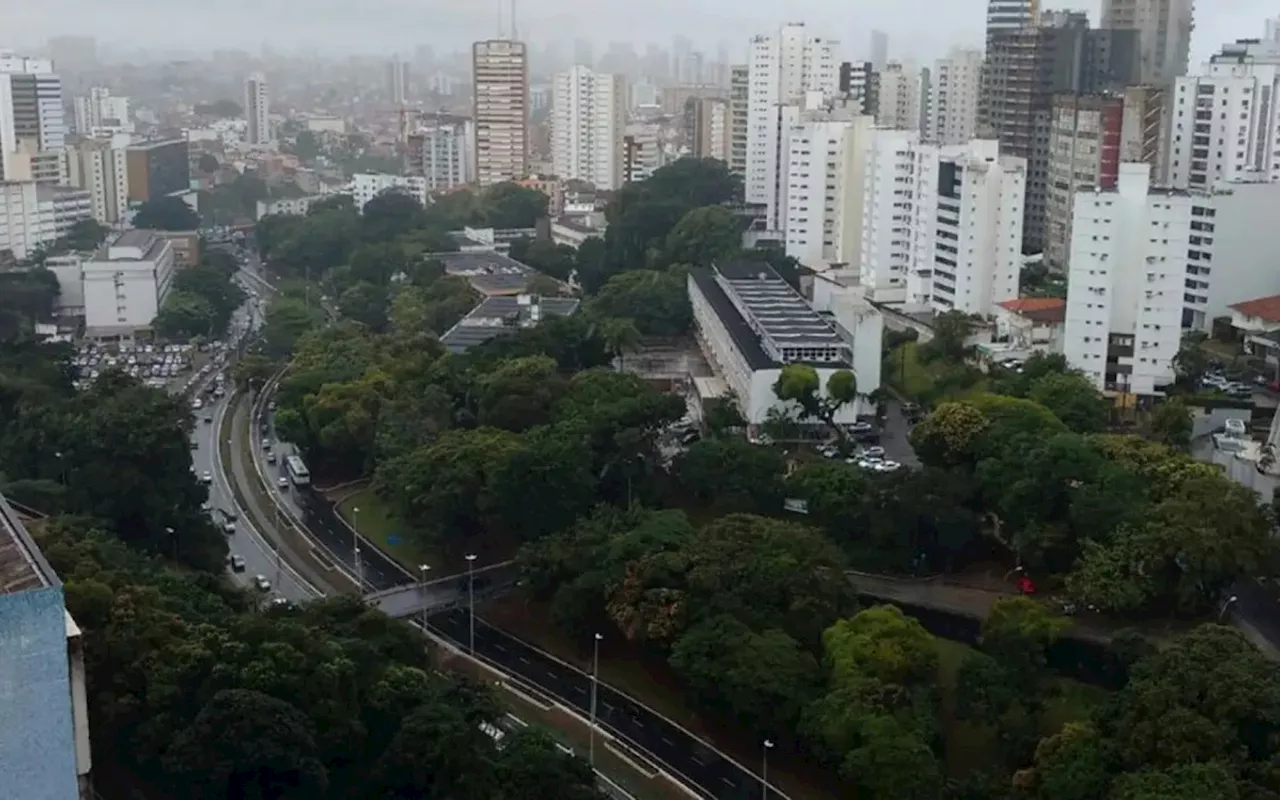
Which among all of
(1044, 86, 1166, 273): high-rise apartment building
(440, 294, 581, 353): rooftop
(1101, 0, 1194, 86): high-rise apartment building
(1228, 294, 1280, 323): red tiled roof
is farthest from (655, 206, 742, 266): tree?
(1101, 0, 1194, 86): high-rise apartment building

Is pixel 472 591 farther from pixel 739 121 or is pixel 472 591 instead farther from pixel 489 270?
pixel 739 121

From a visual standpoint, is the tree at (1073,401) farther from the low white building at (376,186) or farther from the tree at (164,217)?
the tree at (164,217)

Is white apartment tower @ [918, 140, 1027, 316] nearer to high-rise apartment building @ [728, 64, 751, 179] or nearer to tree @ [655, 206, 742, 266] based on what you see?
tree @ [655, 206, 742, 266]

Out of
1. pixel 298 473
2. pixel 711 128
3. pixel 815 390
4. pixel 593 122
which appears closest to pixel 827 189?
pixel 815 390

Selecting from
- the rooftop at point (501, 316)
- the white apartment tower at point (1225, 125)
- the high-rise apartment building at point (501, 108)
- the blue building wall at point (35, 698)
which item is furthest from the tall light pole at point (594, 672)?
the high-rise apartment building at point (501, 108)

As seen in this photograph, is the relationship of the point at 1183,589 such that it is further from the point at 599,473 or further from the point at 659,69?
the point at 659,69
